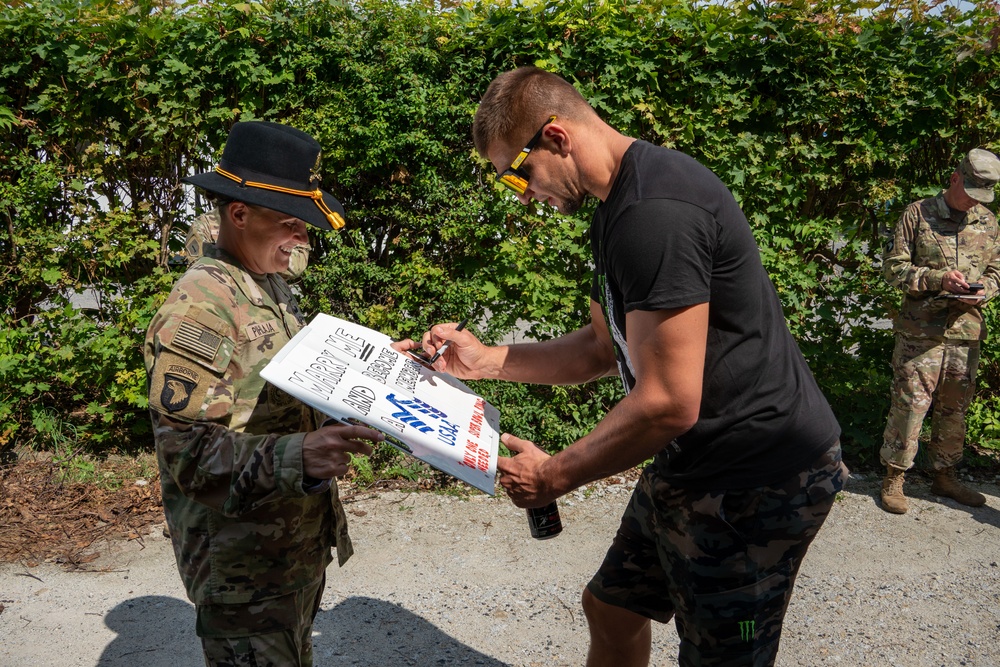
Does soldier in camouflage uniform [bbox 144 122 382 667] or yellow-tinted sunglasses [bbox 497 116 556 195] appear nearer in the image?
soldier in camouflage uniform [bbox 144 122 382 667]

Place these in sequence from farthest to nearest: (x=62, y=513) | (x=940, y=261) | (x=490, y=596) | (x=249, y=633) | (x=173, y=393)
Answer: (x=940, y=261), (x=62, y=513), (x=490, y=596), (x=249, y=633), (x=173, y=393)

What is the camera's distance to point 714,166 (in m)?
5.70

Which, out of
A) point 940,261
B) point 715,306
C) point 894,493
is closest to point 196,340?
point 715,306

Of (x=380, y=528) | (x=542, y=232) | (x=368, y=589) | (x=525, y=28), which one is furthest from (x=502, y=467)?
(x=525, y=28)

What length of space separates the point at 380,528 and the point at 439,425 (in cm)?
304

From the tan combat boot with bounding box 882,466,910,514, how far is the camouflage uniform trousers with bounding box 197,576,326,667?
4557mm

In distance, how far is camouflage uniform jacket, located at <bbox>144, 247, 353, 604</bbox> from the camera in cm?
198

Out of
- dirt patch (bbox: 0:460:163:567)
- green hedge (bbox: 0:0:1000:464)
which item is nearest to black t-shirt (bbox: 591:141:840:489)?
green hedge (bbox: 0:0:1000:464)

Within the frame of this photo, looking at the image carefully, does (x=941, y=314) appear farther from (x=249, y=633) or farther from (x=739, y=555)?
(x=249, y=633)

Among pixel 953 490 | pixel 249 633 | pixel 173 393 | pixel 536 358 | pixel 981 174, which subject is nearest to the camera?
pixel 173 393

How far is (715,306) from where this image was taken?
2.11 m

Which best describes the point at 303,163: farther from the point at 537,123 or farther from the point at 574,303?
the point at 574,303

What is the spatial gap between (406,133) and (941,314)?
3.93 metres

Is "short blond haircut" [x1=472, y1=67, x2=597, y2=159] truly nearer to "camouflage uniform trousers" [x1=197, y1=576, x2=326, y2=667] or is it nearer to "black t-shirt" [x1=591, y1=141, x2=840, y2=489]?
"black t-shirt" [x1=591, y1=141, x2=840, y2=489]
